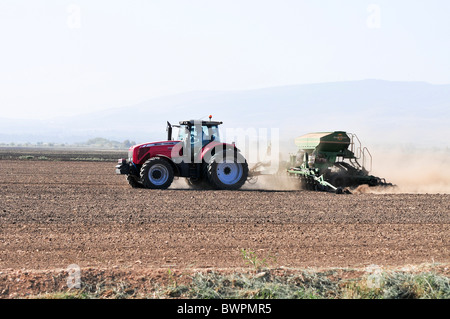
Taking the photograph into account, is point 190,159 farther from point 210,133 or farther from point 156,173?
point 156,173

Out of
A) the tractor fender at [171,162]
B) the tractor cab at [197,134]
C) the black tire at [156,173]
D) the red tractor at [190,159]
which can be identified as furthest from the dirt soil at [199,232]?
the tractor cab at [197,134]

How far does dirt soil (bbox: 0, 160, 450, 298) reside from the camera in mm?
8453

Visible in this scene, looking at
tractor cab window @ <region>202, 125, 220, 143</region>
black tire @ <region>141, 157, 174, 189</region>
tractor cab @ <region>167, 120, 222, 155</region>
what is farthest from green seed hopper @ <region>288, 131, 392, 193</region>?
black tire @ <region>141, 157, 174, 189</region>

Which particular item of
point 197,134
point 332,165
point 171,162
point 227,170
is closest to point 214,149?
point 197,134

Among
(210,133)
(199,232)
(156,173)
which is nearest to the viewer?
(199,232)

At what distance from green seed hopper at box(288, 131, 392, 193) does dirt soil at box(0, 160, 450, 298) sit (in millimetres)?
1852

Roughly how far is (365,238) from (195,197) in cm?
667

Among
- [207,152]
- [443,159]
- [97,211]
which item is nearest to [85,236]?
[97,211]

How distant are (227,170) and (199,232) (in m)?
7.82

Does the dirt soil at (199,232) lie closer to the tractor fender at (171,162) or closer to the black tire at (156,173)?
the black tire at (156,173)

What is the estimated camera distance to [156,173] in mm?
18438

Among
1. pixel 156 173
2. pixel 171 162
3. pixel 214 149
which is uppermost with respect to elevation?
pixel 214 149

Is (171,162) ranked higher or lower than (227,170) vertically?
higher
